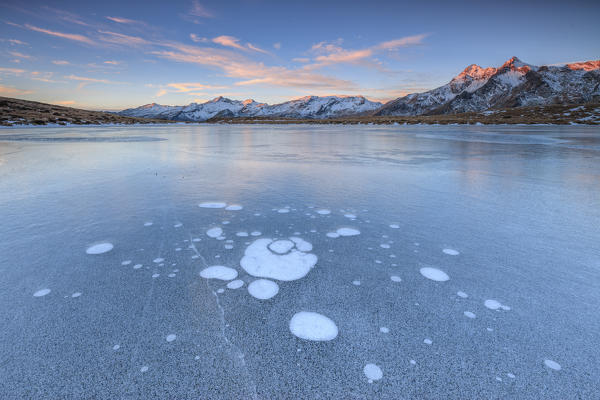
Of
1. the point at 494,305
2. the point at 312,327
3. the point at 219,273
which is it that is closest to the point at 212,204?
the point at 219,273

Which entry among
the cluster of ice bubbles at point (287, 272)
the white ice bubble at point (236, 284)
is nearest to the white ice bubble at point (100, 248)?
the cluster of ice bubbles at point (287, 272)

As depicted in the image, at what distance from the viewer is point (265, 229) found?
16.2ft

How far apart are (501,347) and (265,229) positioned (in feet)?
11.5

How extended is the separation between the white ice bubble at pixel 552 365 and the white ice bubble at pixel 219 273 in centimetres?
294

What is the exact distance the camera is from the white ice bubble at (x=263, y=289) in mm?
3066

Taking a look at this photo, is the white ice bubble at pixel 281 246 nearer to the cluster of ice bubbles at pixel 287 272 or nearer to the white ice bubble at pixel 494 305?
the cluster of ice bubbles at pixel 287 272

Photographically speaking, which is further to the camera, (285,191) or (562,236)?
(285,191)

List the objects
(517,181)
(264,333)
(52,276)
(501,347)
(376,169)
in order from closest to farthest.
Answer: (501,347) → (264,333) → (52,276) → (517,181) → (376,169)

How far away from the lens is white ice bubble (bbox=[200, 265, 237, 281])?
11.2 ft

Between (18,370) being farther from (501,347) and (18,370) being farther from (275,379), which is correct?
(501,347)

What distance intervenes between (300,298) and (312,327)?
43 cm

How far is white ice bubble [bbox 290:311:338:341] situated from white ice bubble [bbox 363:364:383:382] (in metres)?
0.39

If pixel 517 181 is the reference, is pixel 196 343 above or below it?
below

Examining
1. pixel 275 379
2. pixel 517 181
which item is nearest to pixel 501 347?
pixel 275 379
